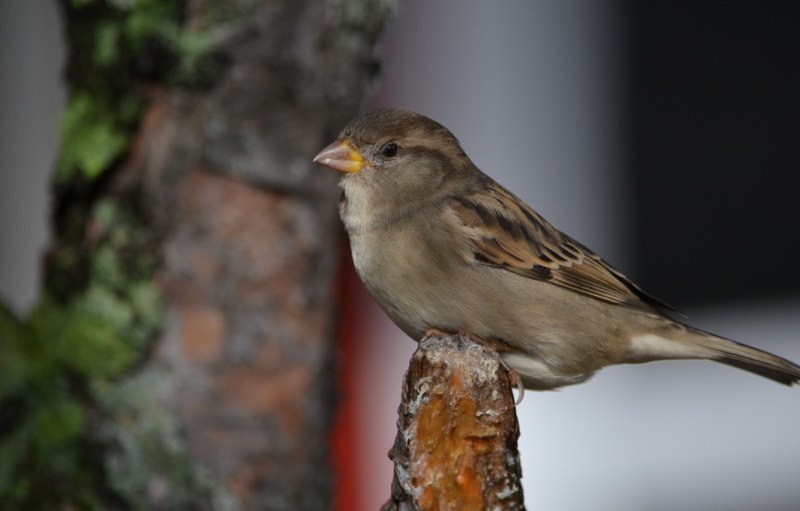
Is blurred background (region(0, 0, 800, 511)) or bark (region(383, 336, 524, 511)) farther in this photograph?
blurred background (region(0, 0, 800, 511))

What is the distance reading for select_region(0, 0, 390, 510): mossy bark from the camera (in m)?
3.13

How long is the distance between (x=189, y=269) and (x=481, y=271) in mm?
921

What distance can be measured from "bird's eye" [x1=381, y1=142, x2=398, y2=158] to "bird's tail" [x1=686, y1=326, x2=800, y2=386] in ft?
3.14

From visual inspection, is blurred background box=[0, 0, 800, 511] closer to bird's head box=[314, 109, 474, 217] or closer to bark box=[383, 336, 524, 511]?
bird's head box=[314, 109, 474, 217]

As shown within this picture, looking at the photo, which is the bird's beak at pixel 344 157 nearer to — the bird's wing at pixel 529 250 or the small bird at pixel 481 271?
the small bird at pixel 481 271

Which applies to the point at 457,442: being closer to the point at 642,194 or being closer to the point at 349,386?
the point at 349,386

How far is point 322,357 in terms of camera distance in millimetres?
3297

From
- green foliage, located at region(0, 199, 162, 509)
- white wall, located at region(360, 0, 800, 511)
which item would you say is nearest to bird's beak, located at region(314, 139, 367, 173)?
green foliage, located at region(0, 199, 162, 509)

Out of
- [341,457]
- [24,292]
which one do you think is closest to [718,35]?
[341,457]

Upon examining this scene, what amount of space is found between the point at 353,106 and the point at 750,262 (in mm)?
3336

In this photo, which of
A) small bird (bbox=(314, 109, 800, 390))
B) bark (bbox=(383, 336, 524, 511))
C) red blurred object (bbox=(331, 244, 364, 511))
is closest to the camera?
bark (bbox=(383, 336, 524, 511))

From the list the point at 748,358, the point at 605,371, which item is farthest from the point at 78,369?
the point at 605,371

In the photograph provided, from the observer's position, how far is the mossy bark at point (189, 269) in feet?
10.3

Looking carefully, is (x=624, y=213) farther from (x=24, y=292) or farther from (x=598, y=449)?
(x=24, y=292)
